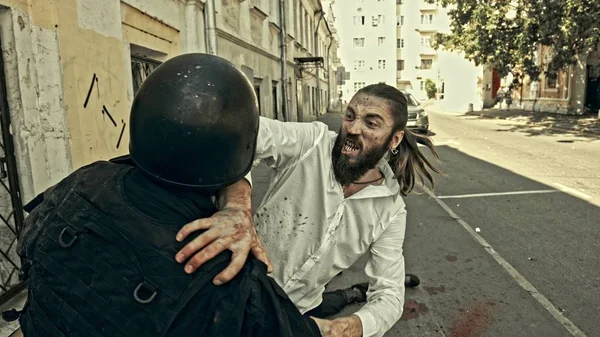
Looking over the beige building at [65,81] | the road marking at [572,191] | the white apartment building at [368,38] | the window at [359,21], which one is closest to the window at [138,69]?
the beige building at [65,81]

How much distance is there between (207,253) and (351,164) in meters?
1.20

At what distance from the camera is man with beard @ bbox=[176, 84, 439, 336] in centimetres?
189

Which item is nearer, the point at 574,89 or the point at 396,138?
the point at 396,138

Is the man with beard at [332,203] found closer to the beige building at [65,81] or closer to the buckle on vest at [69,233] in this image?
the buckle on vest at [69,233]

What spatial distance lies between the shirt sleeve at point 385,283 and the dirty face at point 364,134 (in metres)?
0.30

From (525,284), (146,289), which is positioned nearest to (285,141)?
(146,289)

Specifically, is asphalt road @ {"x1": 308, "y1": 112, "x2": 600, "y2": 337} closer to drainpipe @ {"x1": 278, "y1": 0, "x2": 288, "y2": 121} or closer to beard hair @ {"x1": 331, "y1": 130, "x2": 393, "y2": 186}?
beard hair @ {"x1": 331, "y1": 130, "x2": 393, "y2": 186}

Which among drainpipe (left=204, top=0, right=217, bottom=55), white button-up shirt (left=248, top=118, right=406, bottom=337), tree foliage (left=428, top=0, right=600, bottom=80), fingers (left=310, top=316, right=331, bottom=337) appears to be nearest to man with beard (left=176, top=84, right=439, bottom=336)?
white button-up shirt (left=248, top=118, right=406, bottom=337)

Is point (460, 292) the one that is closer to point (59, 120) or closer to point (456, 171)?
point (59, 120)

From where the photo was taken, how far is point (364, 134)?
2.05 m

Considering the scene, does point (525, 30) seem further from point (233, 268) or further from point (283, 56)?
point (233, 268)

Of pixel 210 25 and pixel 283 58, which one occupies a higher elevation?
pixel 283 58

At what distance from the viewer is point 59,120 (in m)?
3.36

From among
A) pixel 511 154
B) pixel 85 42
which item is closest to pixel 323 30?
pixel 511 154
